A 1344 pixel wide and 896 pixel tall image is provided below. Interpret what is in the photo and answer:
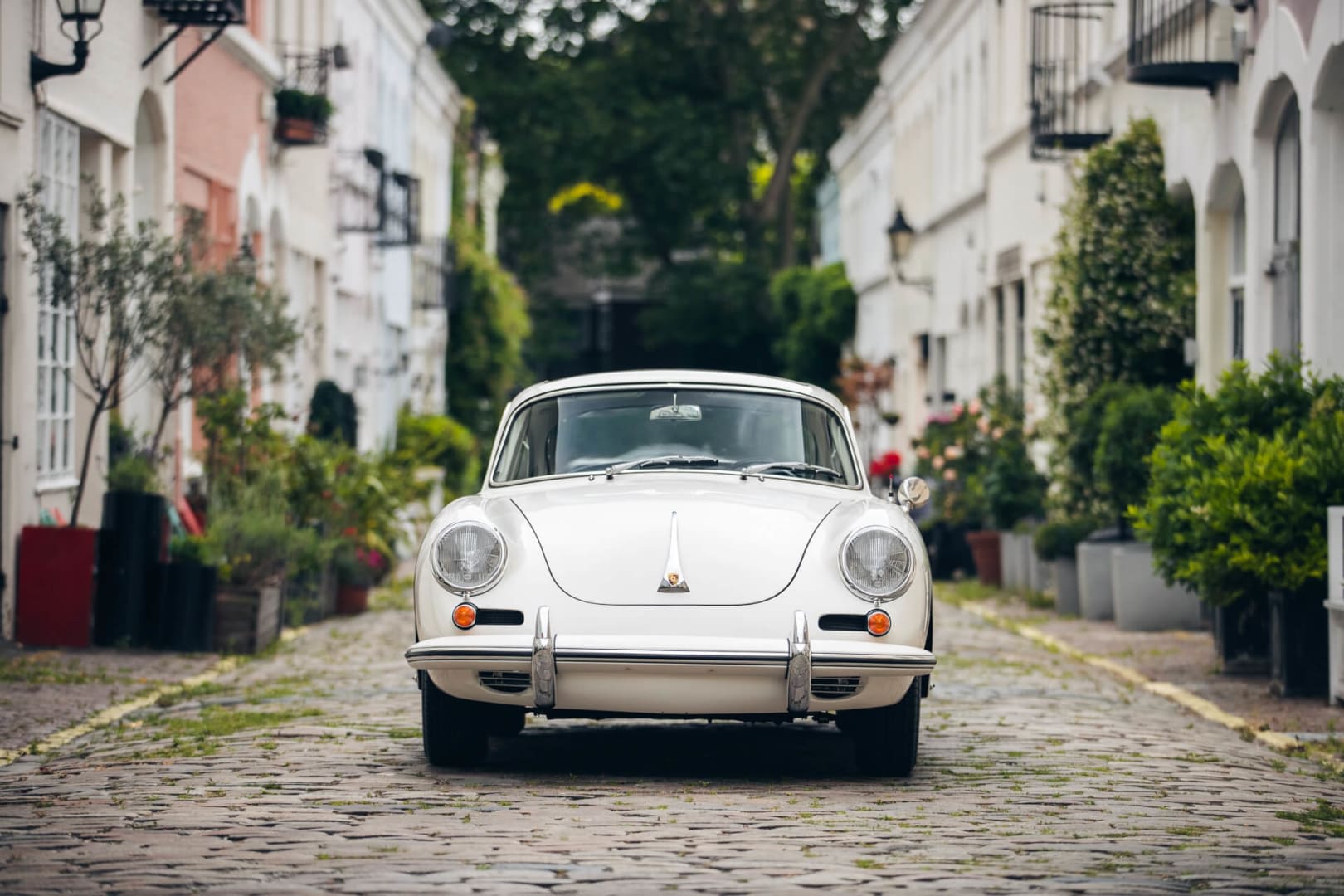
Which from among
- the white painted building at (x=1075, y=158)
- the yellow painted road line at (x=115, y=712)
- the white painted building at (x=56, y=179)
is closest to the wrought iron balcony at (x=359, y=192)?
the white painted building at (x=1075, y=158)

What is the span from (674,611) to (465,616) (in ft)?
2.63

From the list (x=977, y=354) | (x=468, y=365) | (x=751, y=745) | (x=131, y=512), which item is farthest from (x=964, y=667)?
(x=468, y=365)

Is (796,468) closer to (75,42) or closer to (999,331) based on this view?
(75,42)

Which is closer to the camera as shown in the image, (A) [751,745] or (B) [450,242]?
(A) [751,745]

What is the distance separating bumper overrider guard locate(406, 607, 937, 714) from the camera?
7.89 metres

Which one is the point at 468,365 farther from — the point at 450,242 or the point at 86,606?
the point at 86,606

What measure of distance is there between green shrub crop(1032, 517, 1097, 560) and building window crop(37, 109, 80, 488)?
8055 millimetres

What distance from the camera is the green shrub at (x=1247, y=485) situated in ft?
37.6

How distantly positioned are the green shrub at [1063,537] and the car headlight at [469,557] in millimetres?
10644

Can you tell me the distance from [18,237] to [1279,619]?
8.23 m

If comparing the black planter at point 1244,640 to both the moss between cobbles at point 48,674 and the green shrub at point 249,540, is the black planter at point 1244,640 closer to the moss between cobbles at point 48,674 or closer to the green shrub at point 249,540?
the green shrub at point 249,540

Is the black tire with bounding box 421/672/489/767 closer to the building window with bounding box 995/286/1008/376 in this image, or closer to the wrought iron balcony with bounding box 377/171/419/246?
the building window with bounding box 995/286/1008/376

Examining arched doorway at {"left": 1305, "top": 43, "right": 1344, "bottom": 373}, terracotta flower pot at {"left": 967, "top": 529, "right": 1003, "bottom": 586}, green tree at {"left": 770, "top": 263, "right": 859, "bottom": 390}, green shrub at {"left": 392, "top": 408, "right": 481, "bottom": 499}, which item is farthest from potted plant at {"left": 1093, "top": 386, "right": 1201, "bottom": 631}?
green tree at {"left": 770, "top": 263, "right": 859, "bottom": 390}

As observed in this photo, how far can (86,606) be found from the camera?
43.9 ft
